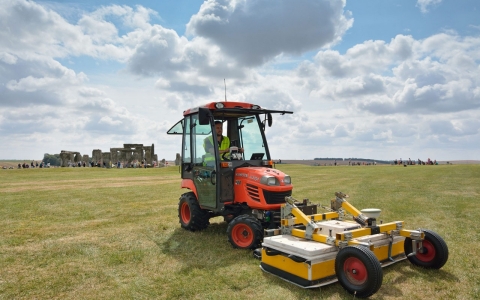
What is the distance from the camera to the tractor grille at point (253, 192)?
24.5 feet

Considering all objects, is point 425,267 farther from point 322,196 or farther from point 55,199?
point 55,199

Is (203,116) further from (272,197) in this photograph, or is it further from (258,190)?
(272,197)

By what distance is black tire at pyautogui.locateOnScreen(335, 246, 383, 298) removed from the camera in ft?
15.4

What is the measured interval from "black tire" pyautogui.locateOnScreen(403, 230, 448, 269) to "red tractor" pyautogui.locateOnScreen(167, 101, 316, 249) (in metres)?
1.84

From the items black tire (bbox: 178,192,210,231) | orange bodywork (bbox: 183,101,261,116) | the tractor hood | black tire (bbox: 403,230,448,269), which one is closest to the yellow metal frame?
black tire (bbox: 403,230,448,269)

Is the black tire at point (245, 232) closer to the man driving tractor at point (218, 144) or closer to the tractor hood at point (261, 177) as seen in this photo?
the tractor hood at point (261, 177)

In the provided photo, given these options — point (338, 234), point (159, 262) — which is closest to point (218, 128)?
point (159, 262)

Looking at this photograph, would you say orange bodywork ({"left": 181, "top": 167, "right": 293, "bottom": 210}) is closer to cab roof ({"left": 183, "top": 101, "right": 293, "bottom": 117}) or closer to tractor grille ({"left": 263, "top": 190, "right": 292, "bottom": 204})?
tractor grille ({"left": 263, "top": 190, "right": 292, "bottom": 204})

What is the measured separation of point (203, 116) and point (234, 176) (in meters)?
1.55

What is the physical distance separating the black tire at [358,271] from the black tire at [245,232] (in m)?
2.11

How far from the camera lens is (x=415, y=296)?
4.98 metres

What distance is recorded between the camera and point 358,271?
493cm

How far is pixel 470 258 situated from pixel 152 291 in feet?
18.7

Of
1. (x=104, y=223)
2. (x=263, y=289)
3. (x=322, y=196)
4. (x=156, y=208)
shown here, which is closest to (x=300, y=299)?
(x=263, y=289)
